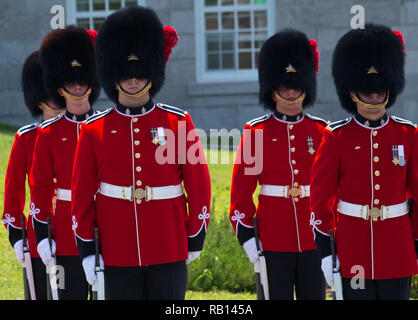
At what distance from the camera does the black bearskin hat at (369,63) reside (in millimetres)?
4418

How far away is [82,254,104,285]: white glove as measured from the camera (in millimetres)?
4258

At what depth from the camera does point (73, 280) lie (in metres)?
5.05

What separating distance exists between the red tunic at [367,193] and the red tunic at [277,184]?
0.68m

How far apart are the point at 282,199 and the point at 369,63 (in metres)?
1.02

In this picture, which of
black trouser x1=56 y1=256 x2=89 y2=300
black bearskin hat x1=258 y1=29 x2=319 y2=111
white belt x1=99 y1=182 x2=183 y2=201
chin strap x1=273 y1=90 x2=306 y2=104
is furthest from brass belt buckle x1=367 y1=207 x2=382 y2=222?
black trouser x1=56 y1=256 x2=89 y2=300

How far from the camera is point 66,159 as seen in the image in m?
5.05

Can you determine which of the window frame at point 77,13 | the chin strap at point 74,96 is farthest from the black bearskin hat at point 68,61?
the window frame at point 77,13

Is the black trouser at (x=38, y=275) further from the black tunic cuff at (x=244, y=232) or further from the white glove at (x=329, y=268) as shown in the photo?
the white glove at (x=329, y=268)

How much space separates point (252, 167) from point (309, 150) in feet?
1.16

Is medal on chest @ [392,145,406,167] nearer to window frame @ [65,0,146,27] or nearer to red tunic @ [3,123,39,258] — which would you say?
red tunic @ [3,123,39,258]

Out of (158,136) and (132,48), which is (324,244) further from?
(132,48)

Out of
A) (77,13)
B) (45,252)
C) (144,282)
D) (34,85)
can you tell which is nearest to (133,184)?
(144,282)

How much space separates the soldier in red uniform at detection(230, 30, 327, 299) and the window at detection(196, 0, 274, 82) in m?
10.3
